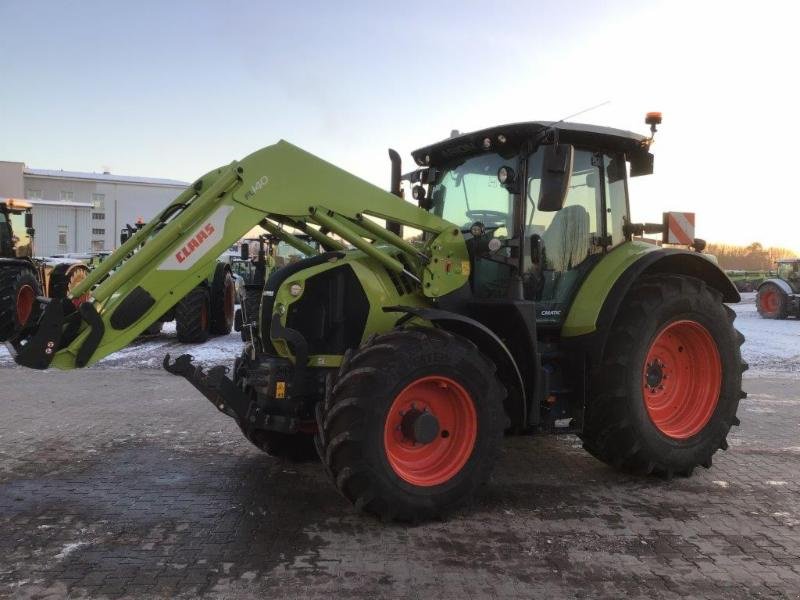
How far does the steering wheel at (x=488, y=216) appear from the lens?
4680 millimetres

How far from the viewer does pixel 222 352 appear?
11688 mm

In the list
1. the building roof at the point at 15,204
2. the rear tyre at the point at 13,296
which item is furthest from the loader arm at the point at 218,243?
the building roof at the point at 15,204

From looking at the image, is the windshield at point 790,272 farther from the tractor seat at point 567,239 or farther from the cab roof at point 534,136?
the tractor seat at point 567,239

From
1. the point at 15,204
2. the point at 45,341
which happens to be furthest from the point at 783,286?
the point at 45,341

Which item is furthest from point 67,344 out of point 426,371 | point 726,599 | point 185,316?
point 185,316

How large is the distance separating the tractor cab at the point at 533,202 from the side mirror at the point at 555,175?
1 centimetres

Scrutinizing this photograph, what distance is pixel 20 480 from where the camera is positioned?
179 inches

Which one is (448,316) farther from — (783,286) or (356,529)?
(783,286)

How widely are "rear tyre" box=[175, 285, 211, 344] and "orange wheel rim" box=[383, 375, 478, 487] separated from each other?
30.3 ft

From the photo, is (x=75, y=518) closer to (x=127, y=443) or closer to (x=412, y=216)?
(x=127, y=443)

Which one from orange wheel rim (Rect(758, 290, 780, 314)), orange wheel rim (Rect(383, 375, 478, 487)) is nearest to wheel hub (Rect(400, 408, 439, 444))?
orange wheel rim (Rect(383, 375, 478, 487))

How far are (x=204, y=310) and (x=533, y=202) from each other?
9.86 meters

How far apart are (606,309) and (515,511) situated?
150 cm

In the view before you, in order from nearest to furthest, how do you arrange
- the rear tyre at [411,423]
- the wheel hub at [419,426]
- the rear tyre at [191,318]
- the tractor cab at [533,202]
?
the rear tyre at [411,423], the wheel hub at [419,426], the tractor cab at [533,202], the rear tyre at [191,318]
